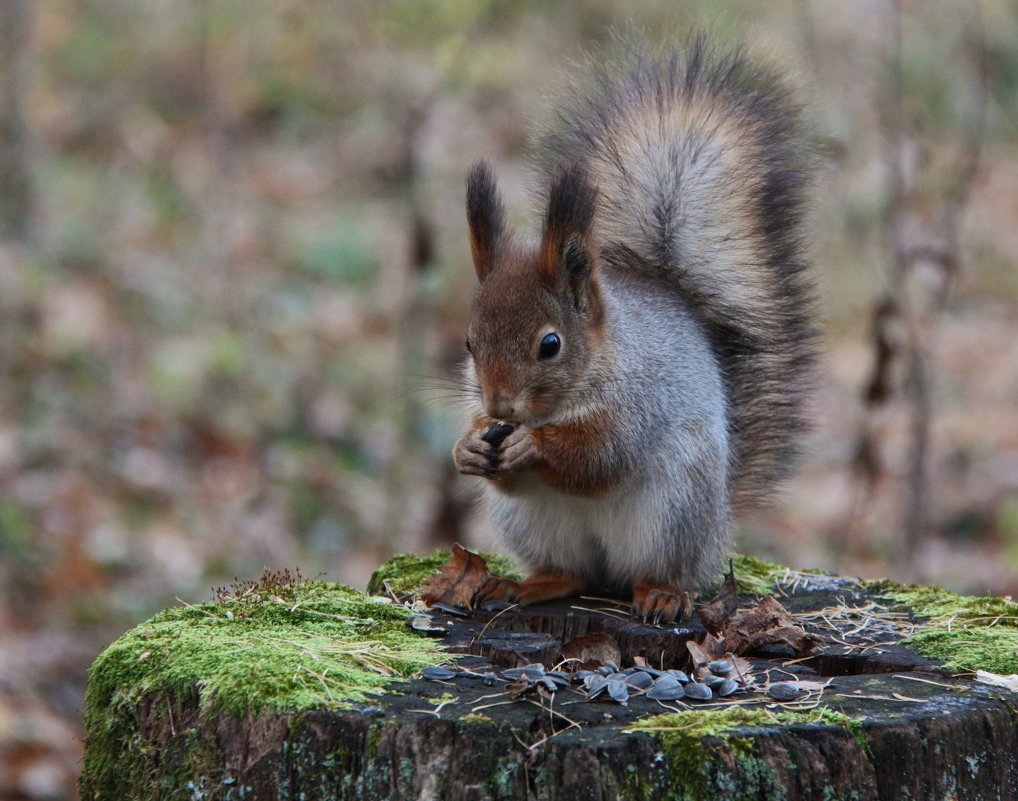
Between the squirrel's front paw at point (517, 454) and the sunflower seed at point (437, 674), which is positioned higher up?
the squirrel's front paw at point (517, 454)

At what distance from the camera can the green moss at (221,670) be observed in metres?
1.77

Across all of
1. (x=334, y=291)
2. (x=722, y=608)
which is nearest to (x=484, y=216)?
(x=722, y=608)

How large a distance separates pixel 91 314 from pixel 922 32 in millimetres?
5482

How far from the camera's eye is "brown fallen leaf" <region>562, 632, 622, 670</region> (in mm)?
2051

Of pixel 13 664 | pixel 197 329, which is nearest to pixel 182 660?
pixel 13 664

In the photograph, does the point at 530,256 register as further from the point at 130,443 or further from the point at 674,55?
the point at 130,443

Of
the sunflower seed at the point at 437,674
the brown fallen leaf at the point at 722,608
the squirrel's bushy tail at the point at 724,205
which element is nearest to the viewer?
the sunflower seed at the point at 437,674

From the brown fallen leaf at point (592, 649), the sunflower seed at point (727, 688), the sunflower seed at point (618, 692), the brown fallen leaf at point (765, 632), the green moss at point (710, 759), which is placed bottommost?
the green moss at point (710, 759)

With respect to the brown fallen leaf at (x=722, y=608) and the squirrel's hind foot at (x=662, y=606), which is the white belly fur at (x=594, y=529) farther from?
the brown fallen leaf at (x=722, y=608)

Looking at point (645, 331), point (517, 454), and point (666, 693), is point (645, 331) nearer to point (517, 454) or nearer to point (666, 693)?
point (517, 454)

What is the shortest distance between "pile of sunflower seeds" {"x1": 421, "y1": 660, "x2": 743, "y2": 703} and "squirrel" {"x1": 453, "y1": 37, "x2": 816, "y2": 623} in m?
0.48

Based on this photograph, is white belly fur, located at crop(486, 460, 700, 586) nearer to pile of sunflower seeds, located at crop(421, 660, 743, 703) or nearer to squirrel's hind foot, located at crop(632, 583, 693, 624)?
squirrel's hind foot, located at crop(632, 583, 693, 624)

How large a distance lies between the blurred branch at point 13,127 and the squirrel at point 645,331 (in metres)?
3.84

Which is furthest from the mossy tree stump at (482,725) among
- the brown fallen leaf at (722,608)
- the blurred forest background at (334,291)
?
the blurred forest background at (334,291)
